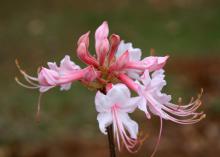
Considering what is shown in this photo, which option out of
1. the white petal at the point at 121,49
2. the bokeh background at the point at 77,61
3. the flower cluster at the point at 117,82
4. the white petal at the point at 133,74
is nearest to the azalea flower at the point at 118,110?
the flower cluster at the point at 117,82

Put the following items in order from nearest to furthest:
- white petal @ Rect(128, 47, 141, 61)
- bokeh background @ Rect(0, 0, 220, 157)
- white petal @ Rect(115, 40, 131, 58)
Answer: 1. white petal @ Rect(128, 47, 141, 61)
2. white petal @ Rect(115, 40, 131, 58)
3. bokeh background @ Rect(0, 0, 220, 157)

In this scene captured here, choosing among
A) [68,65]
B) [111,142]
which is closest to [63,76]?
[68,65]

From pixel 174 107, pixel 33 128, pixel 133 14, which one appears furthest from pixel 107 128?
pixel 133 14

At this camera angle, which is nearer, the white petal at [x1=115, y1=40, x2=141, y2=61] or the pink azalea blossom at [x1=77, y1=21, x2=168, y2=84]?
the pink azalea blossom at [x1=77, y1=21, x2=168, y2=84]

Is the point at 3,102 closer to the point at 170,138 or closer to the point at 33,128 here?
the point at 33,128

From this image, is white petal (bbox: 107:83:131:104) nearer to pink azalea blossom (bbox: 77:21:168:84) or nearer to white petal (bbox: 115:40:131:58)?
pink azalea blossom (bbox: 77:21:168:84)

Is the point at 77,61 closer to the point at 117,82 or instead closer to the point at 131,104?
the point at 117,82

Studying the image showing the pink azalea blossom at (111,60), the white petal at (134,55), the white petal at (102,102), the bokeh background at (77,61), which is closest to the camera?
the white petal at (102,102)

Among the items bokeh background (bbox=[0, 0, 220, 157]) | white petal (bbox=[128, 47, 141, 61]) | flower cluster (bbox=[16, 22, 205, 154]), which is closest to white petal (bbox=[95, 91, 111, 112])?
flower cluster (bbox=[16, 22, 205, 154])

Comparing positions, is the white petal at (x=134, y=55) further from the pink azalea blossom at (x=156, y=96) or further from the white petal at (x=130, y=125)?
the white petal at (x=130, y=125)
